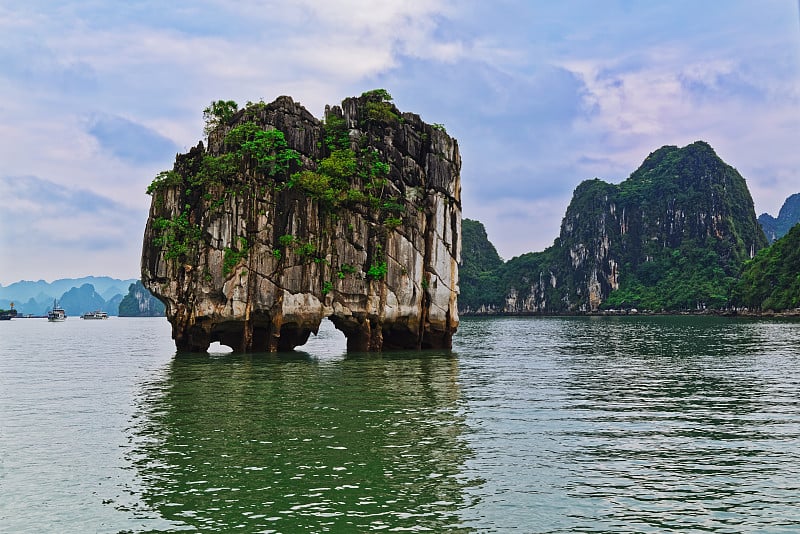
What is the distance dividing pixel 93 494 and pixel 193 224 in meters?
29.7

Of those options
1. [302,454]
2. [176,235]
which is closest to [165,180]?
[176,235]

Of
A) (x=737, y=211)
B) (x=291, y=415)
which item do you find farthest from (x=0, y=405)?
(x=737, y=211)

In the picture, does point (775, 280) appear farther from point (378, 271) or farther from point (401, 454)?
point (401, 454)

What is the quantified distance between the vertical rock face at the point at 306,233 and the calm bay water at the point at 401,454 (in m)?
11.3

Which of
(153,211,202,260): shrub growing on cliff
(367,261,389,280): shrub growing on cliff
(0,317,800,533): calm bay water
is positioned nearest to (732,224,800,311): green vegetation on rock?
(367,261,389,280): shrub growing on cliff

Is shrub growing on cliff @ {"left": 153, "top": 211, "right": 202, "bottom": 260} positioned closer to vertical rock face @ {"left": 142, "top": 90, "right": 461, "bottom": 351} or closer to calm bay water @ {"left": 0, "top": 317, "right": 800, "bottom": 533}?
vertical rock face @ {"left": 142, "top": 90, "right": 461, "bottom": 351}

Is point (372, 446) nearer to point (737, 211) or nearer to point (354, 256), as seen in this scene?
point (354, 256)

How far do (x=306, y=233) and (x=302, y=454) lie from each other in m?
27.3

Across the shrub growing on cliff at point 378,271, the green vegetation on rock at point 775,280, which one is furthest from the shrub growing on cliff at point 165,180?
the green vegetation on rock at point 775,280

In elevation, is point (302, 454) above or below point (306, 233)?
below

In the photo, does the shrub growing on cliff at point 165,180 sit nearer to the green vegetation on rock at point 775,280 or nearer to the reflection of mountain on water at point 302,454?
the reflection of mountain on water at point 302,454

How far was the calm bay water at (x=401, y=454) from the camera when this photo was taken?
34.6ft

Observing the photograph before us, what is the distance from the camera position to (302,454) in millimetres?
14320

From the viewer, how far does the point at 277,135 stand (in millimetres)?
41719
